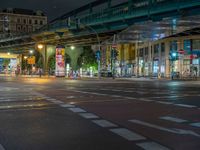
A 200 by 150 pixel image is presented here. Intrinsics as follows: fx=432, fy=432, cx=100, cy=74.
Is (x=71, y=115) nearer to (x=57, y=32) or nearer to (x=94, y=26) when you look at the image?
(x=94, y=26)

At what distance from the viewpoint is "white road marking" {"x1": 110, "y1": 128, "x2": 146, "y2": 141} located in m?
8.69

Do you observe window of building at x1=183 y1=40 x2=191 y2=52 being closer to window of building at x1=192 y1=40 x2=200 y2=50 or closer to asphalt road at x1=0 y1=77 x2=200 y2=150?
window of building at x1=192 y1=40 x2=200 y2=50

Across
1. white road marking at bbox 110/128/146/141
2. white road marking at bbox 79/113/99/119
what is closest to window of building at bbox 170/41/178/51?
white road marking at bbox 79/113/99/119

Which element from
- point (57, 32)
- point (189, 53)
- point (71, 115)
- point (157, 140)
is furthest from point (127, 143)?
point (57, 32)

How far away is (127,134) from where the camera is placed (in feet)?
30.2

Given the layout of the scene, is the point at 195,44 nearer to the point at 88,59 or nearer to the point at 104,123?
the point at 88,59

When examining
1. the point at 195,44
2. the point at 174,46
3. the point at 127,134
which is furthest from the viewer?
the point at 174,46

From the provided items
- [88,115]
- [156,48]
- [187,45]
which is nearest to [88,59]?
[156,48]

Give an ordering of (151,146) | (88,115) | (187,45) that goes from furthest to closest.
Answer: (187,45)
(88,115)
(151,146)

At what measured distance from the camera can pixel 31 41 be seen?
337 ft

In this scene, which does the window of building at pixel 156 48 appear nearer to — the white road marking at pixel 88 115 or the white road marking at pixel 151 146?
the white road marking at pixel 88 115

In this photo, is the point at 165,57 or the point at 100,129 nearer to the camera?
the point at 100,129

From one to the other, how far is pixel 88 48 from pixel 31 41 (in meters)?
24.8

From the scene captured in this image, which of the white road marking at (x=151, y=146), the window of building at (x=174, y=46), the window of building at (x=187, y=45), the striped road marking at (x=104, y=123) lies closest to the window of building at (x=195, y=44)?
the window of building at (x=187, y=45)
